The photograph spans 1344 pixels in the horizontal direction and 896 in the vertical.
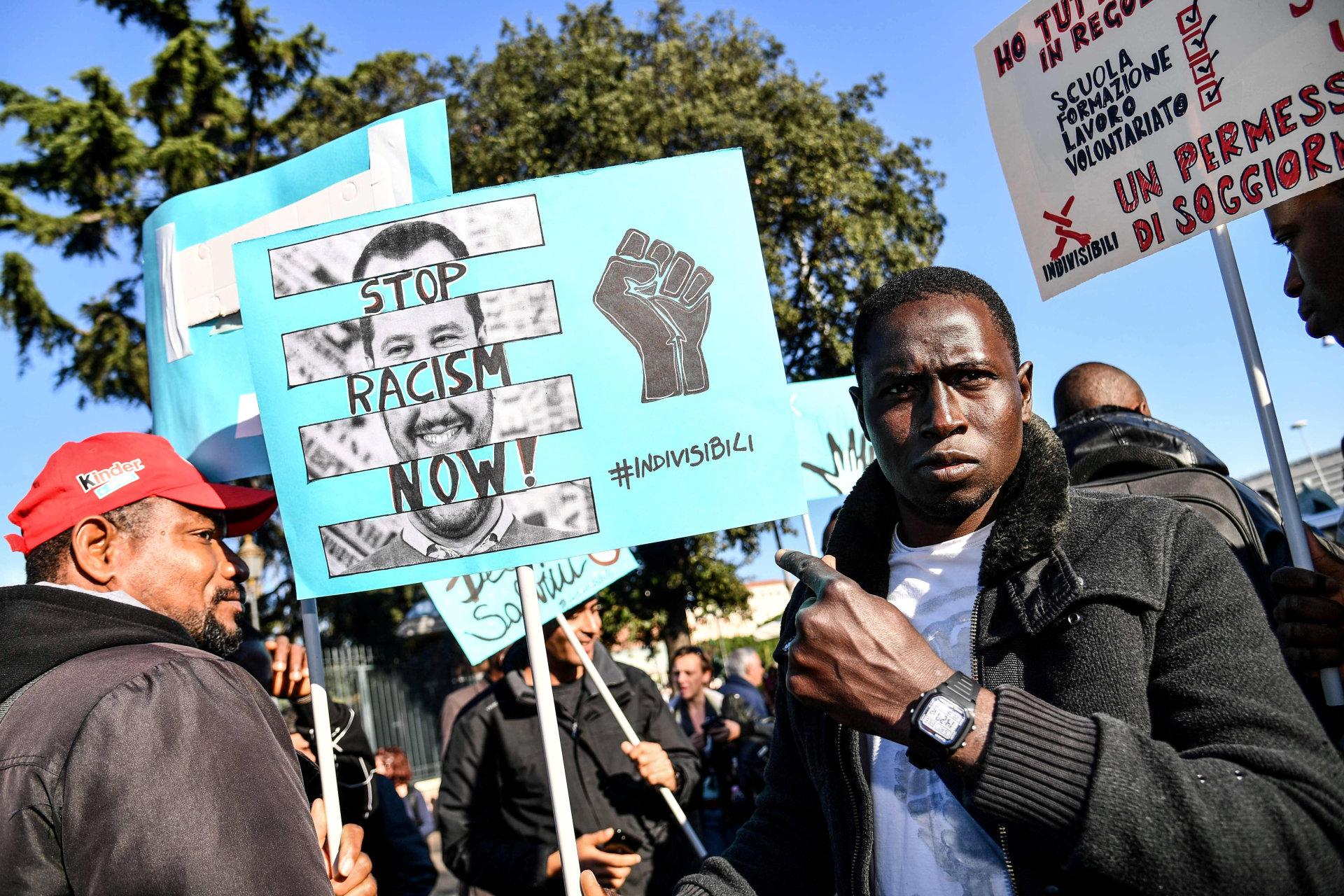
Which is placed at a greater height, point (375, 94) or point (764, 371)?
point (375, 94)

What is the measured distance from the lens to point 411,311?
2.67 m

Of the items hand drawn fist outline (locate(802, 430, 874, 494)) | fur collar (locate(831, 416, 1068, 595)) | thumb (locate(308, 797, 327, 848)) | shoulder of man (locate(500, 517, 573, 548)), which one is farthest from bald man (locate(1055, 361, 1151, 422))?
hand drawn fist outline (locate(802, 430, 874, 494))

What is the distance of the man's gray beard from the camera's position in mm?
2578

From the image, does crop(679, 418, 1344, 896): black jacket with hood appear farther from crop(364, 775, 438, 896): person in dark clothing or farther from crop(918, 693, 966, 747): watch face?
crop(364, 775, 438, 896): person in dark clothing

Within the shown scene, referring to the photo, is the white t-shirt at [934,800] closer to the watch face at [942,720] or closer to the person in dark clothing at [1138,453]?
the watch face at [942,720]

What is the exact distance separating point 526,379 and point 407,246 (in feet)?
1.56

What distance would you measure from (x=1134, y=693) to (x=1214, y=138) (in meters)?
1.45

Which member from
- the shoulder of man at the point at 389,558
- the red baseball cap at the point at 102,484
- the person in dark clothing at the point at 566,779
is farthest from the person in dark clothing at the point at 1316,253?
the person in dark clothing at the point at 566,779

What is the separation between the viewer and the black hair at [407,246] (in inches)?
105

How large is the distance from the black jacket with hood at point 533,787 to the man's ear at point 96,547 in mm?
2214

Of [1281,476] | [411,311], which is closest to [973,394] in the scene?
[1281,476]

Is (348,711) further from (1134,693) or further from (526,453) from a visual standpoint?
(1134,693)

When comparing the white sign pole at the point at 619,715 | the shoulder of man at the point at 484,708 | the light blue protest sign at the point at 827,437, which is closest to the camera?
the white sign pole at the point at 619,715

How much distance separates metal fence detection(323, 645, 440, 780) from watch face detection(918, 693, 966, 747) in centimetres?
1717
